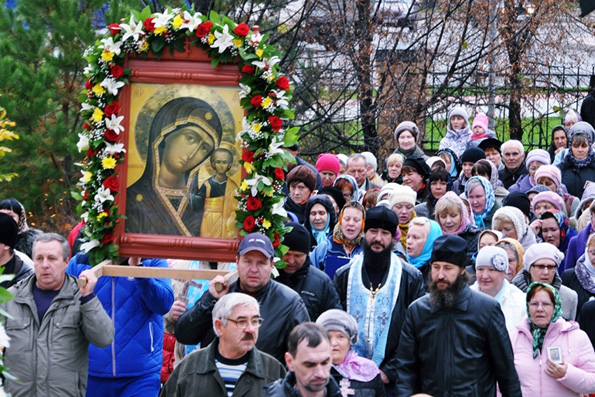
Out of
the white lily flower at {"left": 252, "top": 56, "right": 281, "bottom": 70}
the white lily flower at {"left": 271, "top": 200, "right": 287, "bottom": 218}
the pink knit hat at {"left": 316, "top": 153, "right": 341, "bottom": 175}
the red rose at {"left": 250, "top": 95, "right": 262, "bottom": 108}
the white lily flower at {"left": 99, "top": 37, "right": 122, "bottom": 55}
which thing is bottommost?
the white lily flower at {"left": 271, "top": 200, "right": 287, "bottom": 218}

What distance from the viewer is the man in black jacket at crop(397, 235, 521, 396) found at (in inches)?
283

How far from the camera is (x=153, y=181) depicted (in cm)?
781

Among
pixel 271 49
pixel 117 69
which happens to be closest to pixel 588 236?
pixel 271 49

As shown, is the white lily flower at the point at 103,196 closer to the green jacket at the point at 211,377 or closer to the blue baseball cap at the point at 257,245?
the blue baseball cap at the point at 257,245

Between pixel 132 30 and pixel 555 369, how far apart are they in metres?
3.67

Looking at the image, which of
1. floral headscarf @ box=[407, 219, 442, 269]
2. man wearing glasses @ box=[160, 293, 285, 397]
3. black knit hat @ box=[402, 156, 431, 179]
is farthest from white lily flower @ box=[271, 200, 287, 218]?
black knit hat @ box=[402, 156, 431, 179]

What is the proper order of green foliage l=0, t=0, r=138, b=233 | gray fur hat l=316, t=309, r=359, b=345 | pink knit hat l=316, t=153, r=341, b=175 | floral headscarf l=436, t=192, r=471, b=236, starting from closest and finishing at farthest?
1. gray fur hat l=316, t=309, r=359, b=345
2. floral headscarf l=436, t=192, r=471, b=236
3. pink knit hat l=316, t=153, r=341, b=175
4. green foliage l=0, t=0, r=138, b=233

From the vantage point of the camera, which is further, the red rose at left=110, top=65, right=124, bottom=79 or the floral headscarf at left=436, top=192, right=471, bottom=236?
the floral headscarf at left=436, top=192, right=471, bottom=236

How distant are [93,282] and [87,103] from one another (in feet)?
4.10

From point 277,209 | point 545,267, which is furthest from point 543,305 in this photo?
point 277,209

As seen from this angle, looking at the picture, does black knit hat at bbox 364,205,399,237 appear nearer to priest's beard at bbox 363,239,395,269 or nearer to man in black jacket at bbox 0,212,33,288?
priest's beard at bbox 363,239,395,269

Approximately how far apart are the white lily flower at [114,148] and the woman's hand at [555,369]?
128 inches

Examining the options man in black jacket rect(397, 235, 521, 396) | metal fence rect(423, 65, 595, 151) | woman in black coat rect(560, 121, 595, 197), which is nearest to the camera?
man in black jacket rect(397, 235, 521, 396)

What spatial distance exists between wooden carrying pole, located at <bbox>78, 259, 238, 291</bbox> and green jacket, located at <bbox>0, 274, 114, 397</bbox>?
0.66 ft
